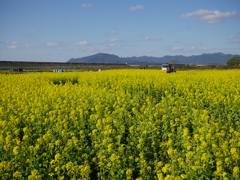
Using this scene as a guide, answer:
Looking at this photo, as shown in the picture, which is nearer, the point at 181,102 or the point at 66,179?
the point at 66,179

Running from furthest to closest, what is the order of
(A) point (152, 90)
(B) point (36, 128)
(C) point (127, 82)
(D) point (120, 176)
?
(C) point (127, 82), (A) point (152, 90), (B) point (36, 128), (D) point (120, 176)

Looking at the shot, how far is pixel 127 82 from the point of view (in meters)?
17.8

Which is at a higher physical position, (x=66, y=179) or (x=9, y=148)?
(x=9, y=148)

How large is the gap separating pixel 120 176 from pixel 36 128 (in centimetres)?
401

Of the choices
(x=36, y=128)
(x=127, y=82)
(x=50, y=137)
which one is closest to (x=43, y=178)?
(x=50, y=137)

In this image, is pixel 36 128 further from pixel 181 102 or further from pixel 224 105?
pixel 224 105

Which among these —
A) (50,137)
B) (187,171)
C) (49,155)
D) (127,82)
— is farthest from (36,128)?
(127,82)

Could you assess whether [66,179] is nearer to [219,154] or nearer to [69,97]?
[219,154]

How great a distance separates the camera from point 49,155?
552 centimetres

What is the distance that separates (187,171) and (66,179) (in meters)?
2.58

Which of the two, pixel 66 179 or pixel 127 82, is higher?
pixel 127 82

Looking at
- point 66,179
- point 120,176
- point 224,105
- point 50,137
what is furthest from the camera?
point 224,105

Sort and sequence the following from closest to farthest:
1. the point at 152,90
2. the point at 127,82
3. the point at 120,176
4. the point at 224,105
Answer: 1. the point at 120,176
2. the point at 224,105
3. the point at 152,90
4. the point at 127,82

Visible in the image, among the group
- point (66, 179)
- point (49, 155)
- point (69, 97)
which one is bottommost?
point (66, 179)
